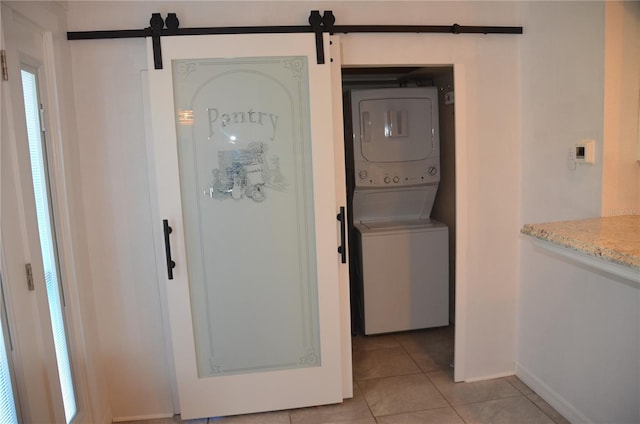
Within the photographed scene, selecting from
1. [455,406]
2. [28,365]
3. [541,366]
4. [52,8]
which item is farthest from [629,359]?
[52,8]

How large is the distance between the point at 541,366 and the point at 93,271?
8.11 feet

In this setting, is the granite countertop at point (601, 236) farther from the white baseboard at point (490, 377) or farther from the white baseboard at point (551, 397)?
the white baseboard at point (490, 377)

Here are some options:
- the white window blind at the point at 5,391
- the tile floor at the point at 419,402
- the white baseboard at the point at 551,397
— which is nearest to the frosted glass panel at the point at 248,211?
the tile floor at the point at 419,402

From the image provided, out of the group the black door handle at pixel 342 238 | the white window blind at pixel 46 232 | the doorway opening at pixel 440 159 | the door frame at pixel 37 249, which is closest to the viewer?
the door frame at pixel 37 249

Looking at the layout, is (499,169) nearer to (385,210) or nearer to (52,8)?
(385,210)

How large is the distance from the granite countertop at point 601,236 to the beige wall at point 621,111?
130 millimetres

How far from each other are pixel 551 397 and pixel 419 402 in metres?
Answer: 0.70

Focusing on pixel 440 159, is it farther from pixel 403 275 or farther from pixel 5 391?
pixel 5 391

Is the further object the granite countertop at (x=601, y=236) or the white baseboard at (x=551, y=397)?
the white baseboard at (x=551, y=397)

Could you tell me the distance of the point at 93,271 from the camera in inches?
91.0

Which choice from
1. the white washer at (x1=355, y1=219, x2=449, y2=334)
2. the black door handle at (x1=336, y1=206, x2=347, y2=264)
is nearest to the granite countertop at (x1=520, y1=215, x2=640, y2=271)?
the black door handle at (x1=336, y1=206, x2=347, y2=264)

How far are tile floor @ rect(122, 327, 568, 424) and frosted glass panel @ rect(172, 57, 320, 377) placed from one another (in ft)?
1.02

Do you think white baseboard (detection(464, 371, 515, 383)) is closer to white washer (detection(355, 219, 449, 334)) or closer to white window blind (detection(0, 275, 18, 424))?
white washer (detection(355, 219, 449, 334))

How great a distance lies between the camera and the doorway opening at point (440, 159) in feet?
11.1
